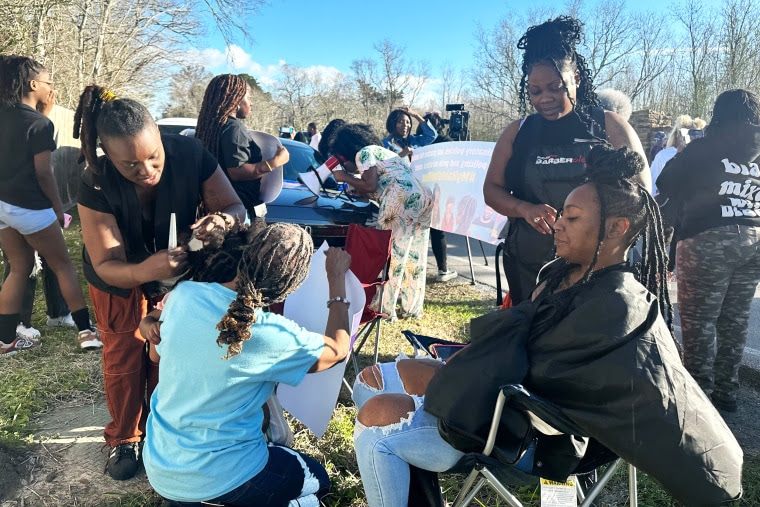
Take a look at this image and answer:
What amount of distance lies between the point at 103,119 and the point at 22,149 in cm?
193

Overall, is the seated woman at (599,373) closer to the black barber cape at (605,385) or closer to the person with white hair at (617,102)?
the black barber cape at (605,385)

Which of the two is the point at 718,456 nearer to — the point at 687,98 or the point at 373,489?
the point at 373,489

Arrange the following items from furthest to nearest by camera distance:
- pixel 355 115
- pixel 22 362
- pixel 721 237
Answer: pixel 355 115 → pixel 22 362 → pixel 721 237

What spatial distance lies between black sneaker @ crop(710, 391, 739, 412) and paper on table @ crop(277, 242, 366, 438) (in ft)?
7.86

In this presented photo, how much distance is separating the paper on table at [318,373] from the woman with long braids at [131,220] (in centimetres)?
50

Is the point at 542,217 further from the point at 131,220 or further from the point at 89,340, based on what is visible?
the point at 89,340

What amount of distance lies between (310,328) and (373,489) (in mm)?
838

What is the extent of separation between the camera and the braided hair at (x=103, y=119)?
6.13ft

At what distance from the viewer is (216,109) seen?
3.16 meters

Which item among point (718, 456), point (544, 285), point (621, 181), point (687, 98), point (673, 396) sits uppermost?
point (687, 98)

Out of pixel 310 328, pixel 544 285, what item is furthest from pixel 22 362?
pixel 544 285

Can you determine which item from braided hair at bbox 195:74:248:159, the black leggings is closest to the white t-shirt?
the black leggings

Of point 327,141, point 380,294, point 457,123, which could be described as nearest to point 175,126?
point 457,123

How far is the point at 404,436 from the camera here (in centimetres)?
163
